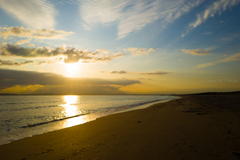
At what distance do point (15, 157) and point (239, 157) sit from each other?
9714mm

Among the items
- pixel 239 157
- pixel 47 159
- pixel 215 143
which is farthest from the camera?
pixel 215 143

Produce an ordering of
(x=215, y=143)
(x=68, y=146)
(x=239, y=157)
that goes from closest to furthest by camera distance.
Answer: (x=239, y=157) < (x=215, y=143) < (x=68, y=146)

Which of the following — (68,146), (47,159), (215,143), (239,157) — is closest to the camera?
(239,157)

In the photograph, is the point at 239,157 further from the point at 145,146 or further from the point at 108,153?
the point at 108,153

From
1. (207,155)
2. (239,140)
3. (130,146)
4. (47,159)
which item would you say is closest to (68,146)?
(47,159)

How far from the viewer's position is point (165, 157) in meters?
5.16

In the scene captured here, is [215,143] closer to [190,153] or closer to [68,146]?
[190,153]

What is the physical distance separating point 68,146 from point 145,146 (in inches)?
167

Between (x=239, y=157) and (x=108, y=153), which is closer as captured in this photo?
(x=239, y=157)

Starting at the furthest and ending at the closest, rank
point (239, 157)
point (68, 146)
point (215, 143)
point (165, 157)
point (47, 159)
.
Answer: point (68, 146), point (215, 143), point (47, 159), point (165, 157), point (239, 157)

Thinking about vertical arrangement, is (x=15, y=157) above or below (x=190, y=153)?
below

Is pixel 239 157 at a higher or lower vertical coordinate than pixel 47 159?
higher

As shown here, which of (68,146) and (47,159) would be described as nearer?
(47,159)

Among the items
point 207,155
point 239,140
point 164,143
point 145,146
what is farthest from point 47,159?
point 239,140
